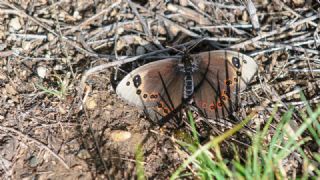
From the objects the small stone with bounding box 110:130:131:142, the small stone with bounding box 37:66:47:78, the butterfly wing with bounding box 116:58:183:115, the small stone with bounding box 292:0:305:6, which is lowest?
the small stone with bounding box 110:130:131:142

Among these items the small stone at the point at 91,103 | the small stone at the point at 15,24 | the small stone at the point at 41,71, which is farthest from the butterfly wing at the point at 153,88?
the small stone at the point at 15,24

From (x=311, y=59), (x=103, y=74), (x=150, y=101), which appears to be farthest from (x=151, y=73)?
(x=311, y=59)

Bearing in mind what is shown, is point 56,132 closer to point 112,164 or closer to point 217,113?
point 112,164

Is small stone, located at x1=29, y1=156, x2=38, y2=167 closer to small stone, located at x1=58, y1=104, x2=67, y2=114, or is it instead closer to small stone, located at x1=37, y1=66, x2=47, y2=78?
small stone, located at x1=58, y1=104, x2=67, y2=114

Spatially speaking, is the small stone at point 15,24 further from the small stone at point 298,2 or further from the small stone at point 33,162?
the small stone at point 298,2

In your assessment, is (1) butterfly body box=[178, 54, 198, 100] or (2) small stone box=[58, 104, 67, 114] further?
(2) small stone box=[58, 104, 67, 114]

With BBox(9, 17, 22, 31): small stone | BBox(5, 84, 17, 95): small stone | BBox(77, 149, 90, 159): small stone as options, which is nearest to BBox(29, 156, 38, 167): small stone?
BBox(77, 149, 90, 159): small stone

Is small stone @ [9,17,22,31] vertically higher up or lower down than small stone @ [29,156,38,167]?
higher up

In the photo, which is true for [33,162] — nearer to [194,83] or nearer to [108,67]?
[108,67]
